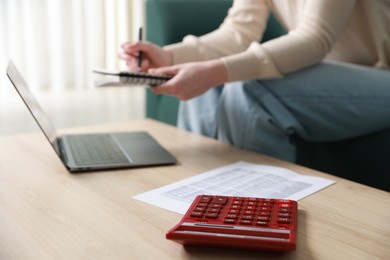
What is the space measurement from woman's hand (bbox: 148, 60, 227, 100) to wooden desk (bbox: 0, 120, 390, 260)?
0.42 feet

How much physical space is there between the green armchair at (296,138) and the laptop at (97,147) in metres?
0.34

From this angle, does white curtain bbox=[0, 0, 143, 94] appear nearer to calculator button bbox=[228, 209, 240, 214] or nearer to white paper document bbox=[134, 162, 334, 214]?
white paper document bbox=[134, 162, 334, 214]

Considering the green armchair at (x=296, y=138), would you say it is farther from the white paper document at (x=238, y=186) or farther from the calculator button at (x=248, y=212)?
the calculator button at (x=248, y=212)

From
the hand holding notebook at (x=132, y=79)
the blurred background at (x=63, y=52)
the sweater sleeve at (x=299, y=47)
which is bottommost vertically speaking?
the blurred background at (x=63, y=52)

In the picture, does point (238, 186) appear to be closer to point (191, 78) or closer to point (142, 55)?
point (191, 78)

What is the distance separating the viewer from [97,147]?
3.11 feet

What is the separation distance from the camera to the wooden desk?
20.6 inches

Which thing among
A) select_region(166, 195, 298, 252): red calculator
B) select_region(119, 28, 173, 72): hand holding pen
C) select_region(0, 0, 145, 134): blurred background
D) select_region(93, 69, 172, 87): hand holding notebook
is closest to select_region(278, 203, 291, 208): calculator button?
select_region(166, 195, 298, 252): red calculator

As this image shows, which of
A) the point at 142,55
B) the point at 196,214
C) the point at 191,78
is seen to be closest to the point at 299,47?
the point at 191,78

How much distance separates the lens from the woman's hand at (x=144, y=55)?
3.61 feet

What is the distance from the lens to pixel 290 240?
511mm

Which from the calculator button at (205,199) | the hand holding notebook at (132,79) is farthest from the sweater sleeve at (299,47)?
the calculator button at (205,199)

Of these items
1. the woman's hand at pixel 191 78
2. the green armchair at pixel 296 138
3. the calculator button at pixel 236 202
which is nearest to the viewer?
the calculator button at pixel 236 202

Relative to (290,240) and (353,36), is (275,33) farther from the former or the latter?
(290,240)
